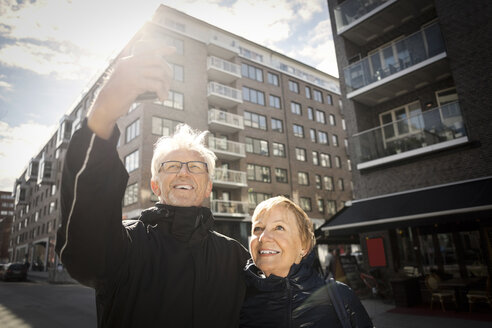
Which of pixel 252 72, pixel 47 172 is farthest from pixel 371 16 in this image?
pixel 47 172

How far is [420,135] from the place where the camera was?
11.0m

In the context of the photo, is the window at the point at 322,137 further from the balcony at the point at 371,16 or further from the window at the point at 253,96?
the balcony at the point at 371,16

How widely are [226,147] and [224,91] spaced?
5781 mm

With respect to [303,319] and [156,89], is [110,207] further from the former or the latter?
[303,319]

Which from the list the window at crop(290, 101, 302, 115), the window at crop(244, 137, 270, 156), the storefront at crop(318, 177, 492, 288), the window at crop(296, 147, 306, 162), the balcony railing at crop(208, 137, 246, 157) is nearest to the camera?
the storefront at crop(318, 177, 492, 288)

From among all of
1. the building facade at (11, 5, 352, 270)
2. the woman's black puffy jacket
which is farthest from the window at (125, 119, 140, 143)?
the woman's black puffy jacket

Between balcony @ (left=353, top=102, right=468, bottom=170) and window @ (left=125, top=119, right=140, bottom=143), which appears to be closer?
balcony @ (left=353, top=102, right=468, bottom=170)

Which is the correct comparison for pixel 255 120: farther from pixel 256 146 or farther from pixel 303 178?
pixel 303 178

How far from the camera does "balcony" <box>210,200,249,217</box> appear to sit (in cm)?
2481

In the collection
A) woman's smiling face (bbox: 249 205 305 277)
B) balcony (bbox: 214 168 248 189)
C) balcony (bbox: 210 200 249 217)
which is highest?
balcony (bbox: 214 168 248 189)

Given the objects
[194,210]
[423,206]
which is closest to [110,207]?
[194,210]

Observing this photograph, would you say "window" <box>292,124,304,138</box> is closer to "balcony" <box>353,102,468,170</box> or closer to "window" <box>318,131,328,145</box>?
"window" <box>318,131,328,145</box>

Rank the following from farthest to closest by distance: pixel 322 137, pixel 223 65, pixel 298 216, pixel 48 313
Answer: pixel 322 137 < pixel 223 65 < pixel 48 313 < pixel 298 216

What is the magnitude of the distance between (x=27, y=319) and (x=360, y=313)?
1107 centimetres
